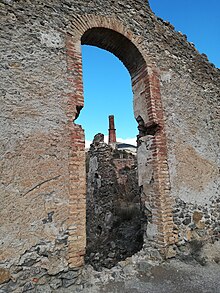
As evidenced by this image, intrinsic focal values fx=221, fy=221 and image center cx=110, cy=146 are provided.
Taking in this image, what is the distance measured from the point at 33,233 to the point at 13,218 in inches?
13.1

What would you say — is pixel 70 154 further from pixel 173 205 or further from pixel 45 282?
pixel 173 205

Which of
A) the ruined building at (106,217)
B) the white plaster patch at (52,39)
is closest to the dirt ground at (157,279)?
the ruined building at (106,217)

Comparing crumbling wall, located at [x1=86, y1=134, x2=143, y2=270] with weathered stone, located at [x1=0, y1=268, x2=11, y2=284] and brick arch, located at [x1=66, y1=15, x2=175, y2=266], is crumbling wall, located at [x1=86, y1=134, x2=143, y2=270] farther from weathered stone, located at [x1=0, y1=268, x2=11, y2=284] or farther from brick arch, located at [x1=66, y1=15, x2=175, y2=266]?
weathered stone, located at [x1=0, y1=268, x2=11, y2=284]

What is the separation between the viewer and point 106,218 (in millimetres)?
7730

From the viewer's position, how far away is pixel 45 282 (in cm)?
288

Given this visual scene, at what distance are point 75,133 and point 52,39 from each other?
1.55 meters

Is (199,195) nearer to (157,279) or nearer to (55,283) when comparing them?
(157,279)

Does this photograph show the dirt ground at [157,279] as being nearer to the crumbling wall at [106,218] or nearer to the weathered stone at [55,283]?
the weathered stone at [55,283]

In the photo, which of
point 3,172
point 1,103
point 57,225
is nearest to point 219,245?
point 57,225

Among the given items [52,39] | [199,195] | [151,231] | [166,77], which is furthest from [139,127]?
[52,39]

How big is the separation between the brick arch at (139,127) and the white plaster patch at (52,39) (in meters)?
0.16

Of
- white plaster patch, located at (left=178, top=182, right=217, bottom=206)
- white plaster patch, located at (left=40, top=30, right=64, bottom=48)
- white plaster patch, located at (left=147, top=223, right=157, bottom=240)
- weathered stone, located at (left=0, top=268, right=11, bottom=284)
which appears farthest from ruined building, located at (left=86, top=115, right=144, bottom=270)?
white plaster patch, located at (left=40, top=30, right=64, bottom=48)

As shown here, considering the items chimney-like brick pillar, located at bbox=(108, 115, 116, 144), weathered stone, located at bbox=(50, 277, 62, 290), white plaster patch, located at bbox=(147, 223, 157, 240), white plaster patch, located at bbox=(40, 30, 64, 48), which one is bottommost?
weathered stone, located at bbox=(50, 277, 62, 290)

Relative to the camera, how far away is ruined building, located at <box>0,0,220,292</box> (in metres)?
2.92
